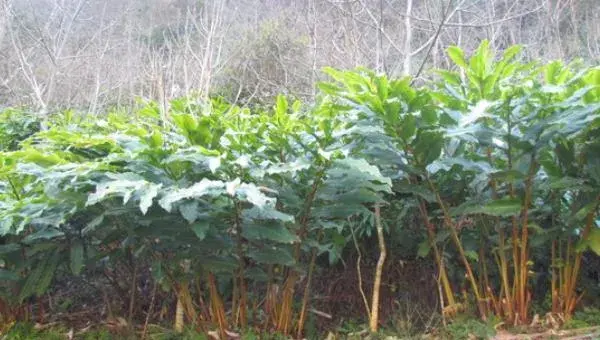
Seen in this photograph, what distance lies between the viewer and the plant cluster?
200 centimetres

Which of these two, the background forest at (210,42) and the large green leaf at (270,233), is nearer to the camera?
the large green leaf at (270,233)

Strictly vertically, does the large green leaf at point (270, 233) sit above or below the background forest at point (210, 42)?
below

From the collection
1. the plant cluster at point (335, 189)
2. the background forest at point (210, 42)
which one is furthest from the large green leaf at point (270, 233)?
the background forest at point (210, 42)

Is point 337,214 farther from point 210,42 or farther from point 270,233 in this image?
point 210,42

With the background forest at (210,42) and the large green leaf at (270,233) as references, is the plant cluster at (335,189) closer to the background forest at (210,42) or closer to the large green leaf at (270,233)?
the large green leaf at (270,233)

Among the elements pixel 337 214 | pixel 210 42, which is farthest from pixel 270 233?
pixel 210 42

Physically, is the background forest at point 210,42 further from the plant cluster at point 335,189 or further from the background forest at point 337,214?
the plant cluster at point 335,189

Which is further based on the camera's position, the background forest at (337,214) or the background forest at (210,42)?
the background forest at (210,42)

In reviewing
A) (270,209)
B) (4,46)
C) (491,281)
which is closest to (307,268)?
(270,209)

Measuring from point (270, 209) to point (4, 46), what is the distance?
9404 millimetres

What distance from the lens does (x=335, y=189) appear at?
214cm

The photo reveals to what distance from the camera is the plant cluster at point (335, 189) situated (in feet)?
6.56

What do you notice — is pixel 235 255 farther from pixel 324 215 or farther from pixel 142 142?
pixel 142 142

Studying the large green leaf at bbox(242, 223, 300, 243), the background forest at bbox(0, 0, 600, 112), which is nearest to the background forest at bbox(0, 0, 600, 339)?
the large green leaf at bbox(242, 223, 300, 243)
